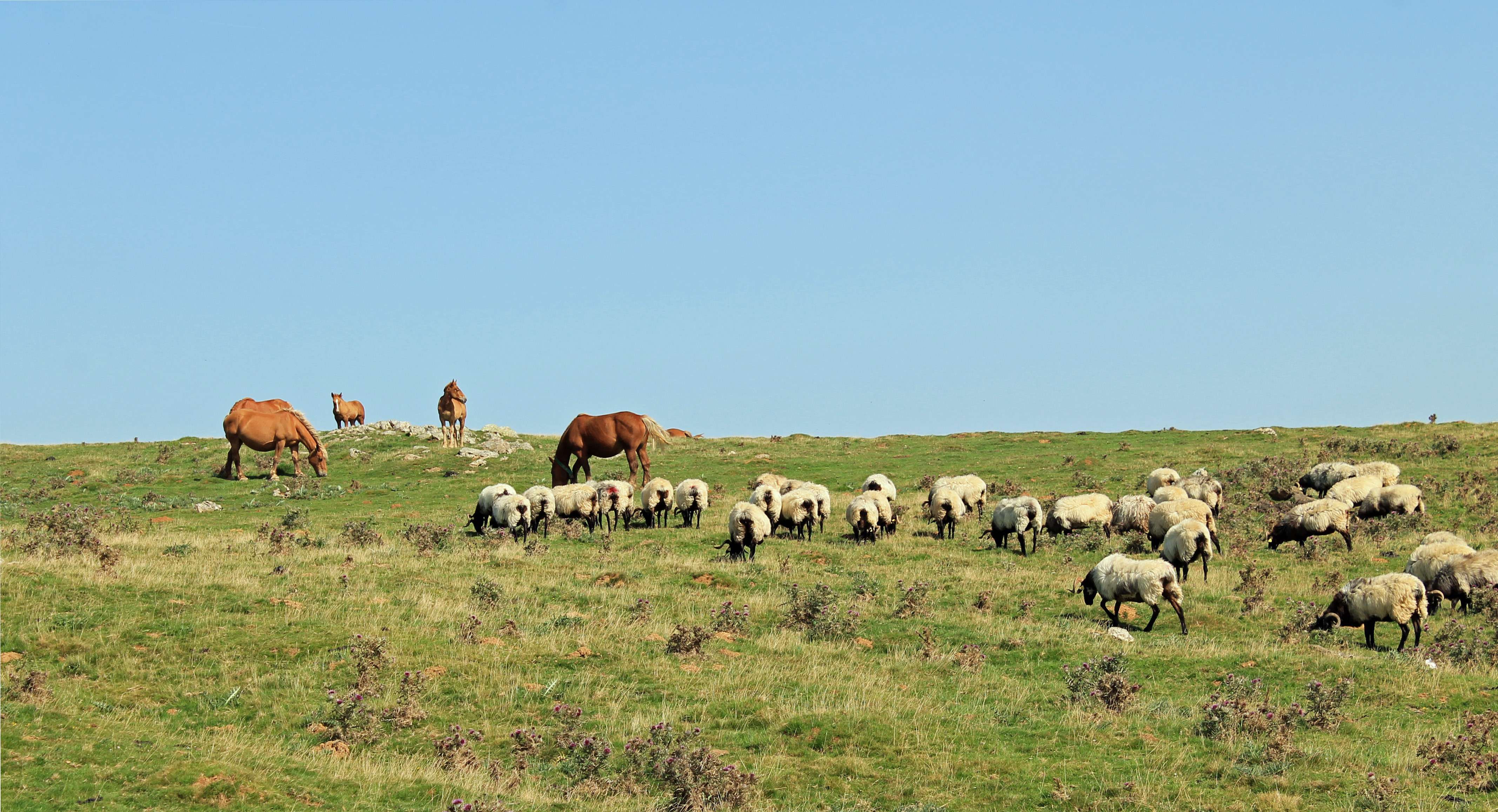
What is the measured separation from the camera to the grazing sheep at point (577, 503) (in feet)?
97.0

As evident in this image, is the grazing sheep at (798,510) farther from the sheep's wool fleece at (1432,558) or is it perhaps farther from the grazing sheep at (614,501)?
the sheep's wool fleece at (1432,558)

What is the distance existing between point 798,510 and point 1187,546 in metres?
10.0

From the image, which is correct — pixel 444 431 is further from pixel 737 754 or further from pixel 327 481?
pixel 737 754

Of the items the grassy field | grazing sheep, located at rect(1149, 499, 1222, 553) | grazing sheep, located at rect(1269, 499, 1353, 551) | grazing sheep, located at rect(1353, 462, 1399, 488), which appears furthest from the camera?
grazing sheep, located at rect(1353, 462, 1399, 488)

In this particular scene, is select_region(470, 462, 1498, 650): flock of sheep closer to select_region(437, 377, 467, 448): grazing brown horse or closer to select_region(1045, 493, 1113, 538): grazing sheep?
select_region(1045, 493, 1113, 538): grazing sheep

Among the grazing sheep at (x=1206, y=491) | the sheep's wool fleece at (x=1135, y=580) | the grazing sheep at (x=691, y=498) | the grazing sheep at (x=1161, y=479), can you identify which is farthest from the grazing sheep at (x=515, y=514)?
the grazing sheep at (x=1161, y=479)

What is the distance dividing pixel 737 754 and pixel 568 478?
25.6 m

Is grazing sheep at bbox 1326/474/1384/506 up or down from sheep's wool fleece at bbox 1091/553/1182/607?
up

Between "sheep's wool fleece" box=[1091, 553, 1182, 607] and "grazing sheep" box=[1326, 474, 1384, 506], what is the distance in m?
14.3

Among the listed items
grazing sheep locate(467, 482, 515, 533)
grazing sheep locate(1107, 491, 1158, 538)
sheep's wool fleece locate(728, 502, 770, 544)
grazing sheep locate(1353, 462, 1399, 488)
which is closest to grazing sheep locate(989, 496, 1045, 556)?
grazing sheep locate(1107, 491, 1158, 538)

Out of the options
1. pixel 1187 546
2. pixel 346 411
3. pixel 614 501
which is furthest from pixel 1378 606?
pixel 346 411

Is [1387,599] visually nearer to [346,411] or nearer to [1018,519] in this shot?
[1018,519]

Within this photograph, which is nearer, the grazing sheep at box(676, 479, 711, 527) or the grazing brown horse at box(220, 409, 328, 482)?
the grazing sheep at box(676, 479, 711, 527)

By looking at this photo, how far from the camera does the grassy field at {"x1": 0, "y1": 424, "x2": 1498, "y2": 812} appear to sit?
11.4 metres
